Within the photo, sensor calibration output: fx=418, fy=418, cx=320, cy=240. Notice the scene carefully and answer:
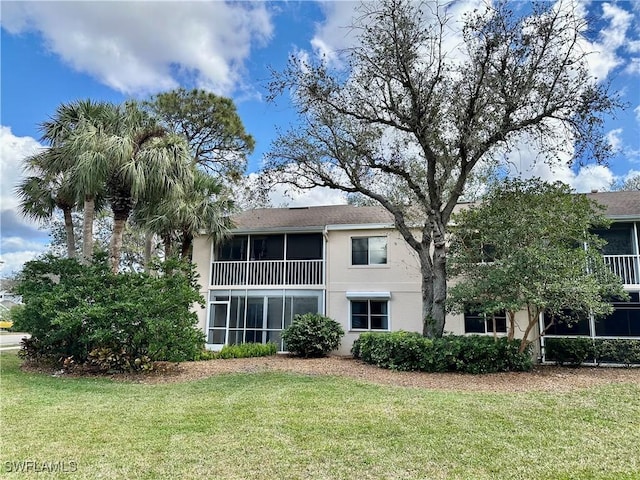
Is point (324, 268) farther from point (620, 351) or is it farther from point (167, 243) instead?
point (620, 351)

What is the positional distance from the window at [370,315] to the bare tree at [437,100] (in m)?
3.26

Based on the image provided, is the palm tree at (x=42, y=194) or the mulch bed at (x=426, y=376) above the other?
the palm tree at (x=42, y=194)

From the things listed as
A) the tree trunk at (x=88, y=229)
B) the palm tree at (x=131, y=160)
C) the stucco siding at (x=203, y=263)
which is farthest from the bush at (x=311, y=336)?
the tree trunk at (x=88, y=229)

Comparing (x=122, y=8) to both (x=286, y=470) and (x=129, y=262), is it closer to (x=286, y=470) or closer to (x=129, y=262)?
(x=286, y=470)

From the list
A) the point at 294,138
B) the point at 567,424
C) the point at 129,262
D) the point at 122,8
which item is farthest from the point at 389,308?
the point at 129,262

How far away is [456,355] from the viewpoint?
1128 cm

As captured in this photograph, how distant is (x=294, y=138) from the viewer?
1369 cm

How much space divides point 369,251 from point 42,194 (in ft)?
39.3

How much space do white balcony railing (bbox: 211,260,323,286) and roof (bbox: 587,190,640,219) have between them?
1095 cm

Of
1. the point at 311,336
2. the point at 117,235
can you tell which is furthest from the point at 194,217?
the point at 311,336

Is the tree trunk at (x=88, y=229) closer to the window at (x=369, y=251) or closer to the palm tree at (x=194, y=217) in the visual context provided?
the palm tree at (x=194, y=217)

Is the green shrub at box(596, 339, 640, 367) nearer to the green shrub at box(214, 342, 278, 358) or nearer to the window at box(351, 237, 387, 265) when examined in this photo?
the window at box(351, 237, 387, 265)

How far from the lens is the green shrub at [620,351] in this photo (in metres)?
12.8

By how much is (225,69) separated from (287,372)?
11021mm
